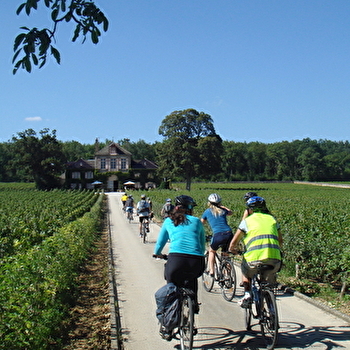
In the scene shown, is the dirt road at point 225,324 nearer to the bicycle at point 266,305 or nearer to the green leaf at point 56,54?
the bicycle at point 266,305

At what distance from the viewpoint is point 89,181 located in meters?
90.3

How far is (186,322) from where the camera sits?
516cm

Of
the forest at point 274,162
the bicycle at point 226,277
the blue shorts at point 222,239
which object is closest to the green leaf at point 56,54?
the blue shorts at point 222,239

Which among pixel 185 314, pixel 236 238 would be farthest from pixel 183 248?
pixel 236 238

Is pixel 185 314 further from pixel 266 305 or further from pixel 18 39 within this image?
pixel 18 39

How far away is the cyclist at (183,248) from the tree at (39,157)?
80768 millimetres

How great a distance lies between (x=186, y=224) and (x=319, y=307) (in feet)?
11.3

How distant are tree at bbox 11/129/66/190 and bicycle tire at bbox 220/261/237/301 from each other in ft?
258

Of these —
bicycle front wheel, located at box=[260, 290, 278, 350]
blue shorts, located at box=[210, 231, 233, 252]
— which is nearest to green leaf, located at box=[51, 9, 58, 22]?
bicycle front wheel, located at box=[260, 290, 278, 350]

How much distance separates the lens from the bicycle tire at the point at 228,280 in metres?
7.93

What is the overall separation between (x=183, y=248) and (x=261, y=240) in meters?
1.08

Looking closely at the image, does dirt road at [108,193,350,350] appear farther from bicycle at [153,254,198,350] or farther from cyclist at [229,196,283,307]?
cyclist at [229,196,283,307]

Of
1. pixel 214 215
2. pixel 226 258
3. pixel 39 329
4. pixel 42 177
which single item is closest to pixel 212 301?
pixel 226 258

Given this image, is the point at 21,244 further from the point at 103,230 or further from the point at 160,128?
the point at 160,128
